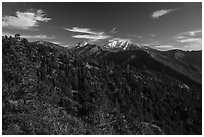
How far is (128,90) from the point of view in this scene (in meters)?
49.8

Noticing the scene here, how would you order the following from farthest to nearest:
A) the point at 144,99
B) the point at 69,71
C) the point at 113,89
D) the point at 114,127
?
the point at 144,99, the point at 113,89, the point at 69,71, the point at 114,127

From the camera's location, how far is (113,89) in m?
43.4

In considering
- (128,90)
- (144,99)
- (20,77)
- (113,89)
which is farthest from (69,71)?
(144,99)

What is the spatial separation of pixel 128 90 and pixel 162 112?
12713mm

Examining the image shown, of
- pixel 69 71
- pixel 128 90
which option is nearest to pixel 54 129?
pixel 69 71

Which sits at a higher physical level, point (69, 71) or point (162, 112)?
point (69, 71)

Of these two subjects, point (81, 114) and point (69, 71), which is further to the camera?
point (69, 71)

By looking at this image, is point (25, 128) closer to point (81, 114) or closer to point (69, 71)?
point (81, 114)

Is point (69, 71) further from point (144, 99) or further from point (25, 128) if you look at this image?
point (25, 128)

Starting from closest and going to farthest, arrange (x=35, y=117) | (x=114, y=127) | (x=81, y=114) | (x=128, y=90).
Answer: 1. (x=35, y=117)
2. (x=114, y=127)
3. (x=81, y=114)
4. (x=128, y=90)

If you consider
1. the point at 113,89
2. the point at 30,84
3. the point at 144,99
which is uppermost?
the point at 30,84

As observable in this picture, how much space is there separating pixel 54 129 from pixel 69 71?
2803cm

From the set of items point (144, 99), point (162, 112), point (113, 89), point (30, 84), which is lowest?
point (162, 112)

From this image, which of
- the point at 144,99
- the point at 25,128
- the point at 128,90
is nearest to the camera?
the point at 25,128
